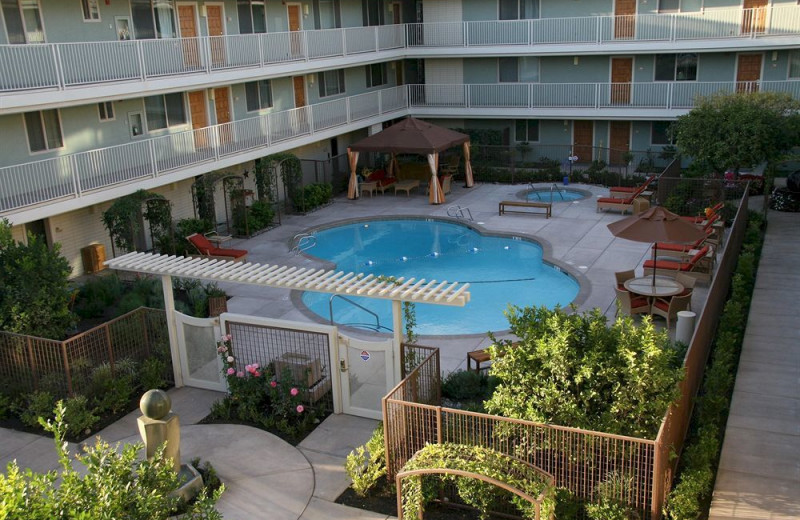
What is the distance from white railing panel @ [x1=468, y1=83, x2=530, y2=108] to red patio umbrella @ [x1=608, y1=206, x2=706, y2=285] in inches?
662

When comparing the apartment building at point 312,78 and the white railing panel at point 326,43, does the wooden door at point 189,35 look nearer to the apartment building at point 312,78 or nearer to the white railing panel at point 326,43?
the apartment building at point 312,78

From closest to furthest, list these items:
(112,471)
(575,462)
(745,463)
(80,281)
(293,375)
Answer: (112,471) < (575,462) < (745,463) < (293,375) < (80,281)

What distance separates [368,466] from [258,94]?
19.4 m

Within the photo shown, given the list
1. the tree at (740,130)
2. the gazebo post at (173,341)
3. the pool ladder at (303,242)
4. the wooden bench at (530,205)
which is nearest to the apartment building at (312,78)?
the pool ladder at (303,242)

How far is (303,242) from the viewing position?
2397cm

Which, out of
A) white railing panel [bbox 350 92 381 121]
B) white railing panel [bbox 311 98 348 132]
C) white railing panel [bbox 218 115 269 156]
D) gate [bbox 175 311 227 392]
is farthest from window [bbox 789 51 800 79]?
gate [bbox 175 311 227 392]

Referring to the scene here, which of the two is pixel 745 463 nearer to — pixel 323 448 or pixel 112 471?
pixel 323 448

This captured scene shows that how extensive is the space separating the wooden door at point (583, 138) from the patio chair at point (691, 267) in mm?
15200

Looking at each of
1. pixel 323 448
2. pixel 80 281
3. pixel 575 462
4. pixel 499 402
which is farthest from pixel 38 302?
pixel 575 462

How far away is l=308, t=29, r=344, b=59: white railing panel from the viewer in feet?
89.1

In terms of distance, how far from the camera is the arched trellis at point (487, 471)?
8.44 metres

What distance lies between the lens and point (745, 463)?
10586mm

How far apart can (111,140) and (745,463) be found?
1780 centimetres

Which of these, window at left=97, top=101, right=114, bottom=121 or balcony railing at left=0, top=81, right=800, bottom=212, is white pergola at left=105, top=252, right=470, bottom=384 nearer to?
balcony railing at left=0, top=81, right=800, bottom=212
